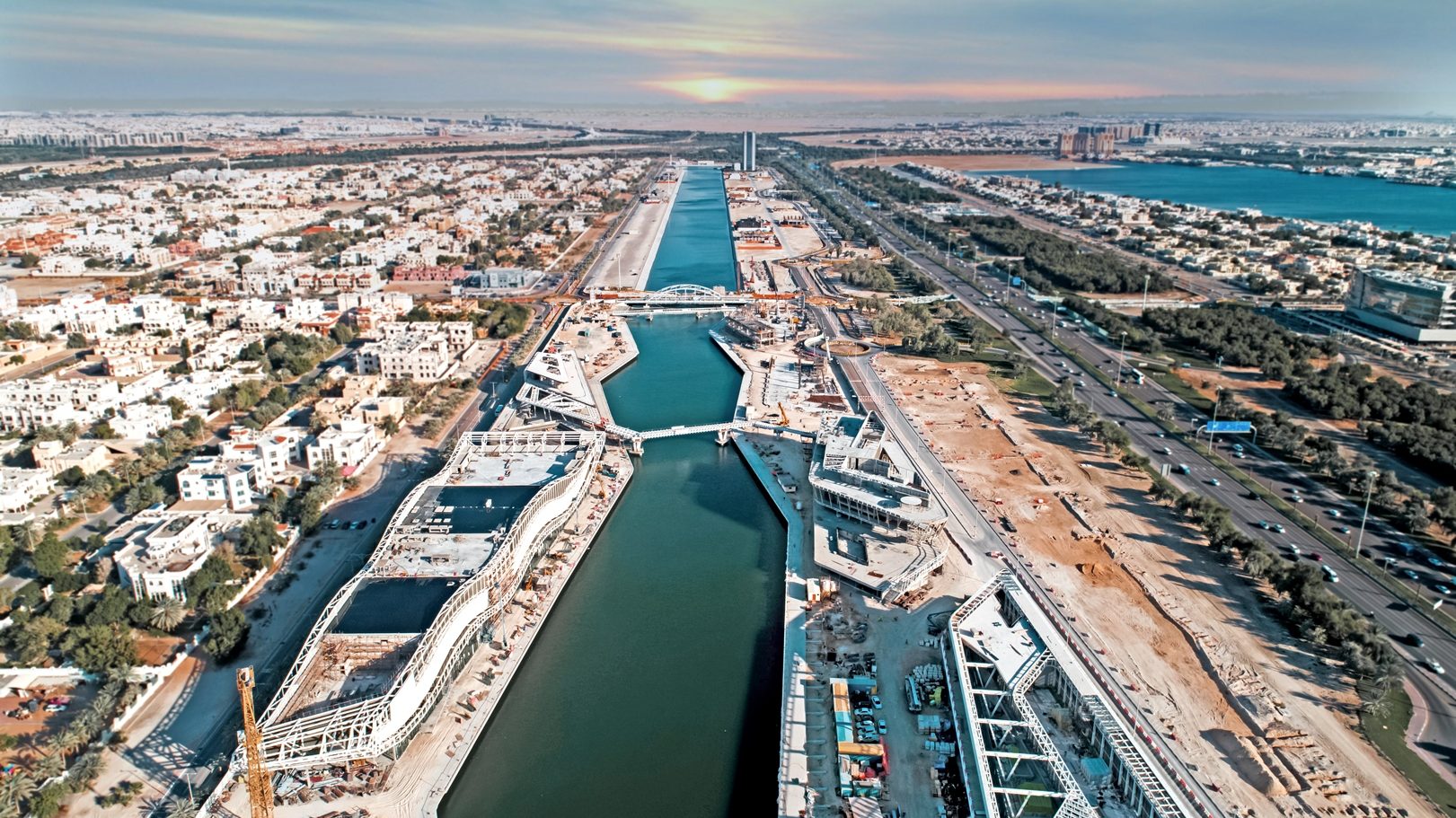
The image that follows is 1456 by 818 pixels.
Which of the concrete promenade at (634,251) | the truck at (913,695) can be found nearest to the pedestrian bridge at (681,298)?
the concrete promenade at (634,251)

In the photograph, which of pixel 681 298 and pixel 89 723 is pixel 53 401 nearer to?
pixel 89 723

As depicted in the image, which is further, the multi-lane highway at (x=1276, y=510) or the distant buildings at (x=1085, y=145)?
the distant buildings at (x=1085, y=145)

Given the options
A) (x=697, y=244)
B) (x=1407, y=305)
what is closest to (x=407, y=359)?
(x=697, y=244)

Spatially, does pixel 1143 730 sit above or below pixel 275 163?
below

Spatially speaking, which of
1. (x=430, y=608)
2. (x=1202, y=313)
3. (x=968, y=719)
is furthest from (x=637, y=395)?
(x=1202, y=313)

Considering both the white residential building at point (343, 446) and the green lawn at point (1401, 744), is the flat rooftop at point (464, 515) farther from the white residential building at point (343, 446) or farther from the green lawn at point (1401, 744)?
the green lawn at point (1401, 744)

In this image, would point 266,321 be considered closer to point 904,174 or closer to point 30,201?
point 30,201
